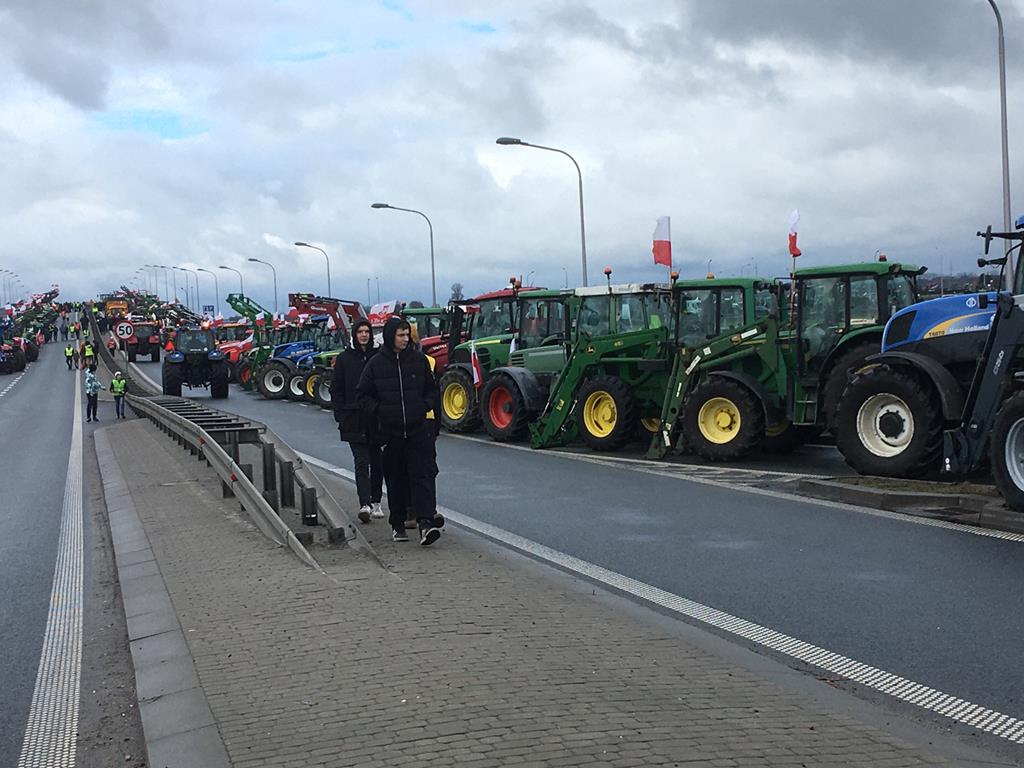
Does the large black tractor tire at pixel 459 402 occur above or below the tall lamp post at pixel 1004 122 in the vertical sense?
below

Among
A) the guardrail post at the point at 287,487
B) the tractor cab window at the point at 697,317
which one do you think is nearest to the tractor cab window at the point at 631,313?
the tractor cab window at the point at 697,317

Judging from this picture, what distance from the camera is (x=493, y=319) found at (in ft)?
75.3

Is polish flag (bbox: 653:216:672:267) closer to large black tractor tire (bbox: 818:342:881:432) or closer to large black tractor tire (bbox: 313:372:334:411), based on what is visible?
large black tractor tire (bbox: 818:342:881:432)

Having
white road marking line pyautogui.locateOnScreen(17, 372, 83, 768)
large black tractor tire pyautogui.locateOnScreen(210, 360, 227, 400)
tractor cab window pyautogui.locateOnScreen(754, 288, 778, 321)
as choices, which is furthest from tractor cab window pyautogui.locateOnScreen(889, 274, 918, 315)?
large black tractor tire pyautogui.locateOnScreen(210, 360, 227, 400)

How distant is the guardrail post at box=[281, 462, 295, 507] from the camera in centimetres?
1107

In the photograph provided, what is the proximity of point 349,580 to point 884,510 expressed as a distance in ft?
19.9

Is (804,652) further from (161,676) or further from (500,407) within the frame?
(500,407)

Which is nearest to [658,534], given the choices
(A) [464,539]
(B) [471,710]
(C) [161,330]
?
(A) [464,539]

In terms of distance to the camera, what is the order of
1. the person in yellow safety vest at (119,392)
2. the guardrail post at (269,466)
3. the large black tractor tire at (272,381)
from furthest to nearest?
1. the large black tractor tire at (272,381)
2. the person in yellow safety vest at (119,392)
3. the guardrail post at (269,466)

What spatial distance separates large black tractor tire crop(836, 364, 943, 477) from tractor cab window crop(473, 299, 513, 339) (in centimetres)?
1000

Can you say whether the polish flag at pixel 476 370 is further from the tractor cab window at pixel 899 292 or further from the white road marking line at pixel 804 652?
the white road marking line at pixel 804 652

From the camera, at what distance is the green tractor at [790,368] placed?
15062mm

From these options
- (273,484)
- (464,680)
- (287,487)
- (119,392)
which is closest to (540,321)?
(273,484)

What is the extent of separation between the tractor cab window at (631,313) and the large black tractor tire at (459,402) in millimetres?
4079
